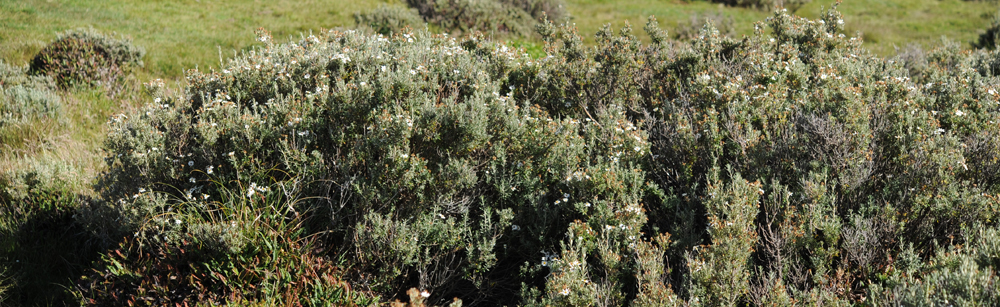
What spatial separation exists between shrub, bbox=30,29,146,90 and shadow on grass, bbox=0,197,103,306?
3.29m

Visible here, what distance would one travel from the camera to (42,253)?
5.01m

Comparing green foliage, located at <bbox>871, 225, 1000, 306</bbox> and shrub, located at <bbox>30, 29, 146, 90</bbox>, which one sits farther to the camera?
shrub, located at <bbox>30, 29, 146, 90</bbox>

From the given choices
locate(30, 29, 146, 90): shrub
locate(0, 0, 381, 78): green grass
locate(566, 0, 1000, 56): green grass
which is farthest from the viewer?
locate(566, 0, 1000, 56): green grass

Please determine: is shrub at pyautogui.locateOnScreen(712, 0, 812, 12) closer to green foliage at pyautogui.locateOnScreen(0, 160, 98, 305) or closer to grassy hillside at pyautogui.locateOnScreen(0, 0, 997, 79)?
grassy hillside at pyautogui.locateOnScreen(0, 0, 997, 79)

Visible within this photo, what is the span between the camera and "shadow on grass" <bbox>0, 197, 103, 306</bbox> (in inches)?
180

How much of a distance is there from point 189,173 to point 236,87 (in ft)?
3.79

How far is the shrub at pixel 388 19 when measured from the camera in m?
12.7

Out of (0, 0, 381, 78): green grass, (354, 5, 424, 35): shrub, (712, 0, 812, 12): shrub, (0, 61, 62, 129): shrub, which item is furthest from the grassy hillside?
(712, 0, 812, 12): shrub

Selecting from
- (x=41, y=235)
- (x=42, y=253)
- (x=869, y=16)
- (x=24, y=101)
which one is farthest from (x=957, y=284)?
(x=869, y=16)

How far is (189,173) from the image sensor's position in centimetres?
438

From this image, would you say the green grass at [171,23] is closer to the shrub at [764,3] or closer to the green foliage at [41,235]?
the green foliage at [41,235]

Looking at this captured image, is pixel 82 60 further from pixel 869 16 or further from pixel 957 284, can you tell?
pixel 869 16

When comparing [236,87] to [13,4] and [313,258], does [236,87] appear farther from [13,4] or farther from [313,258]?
[13,4]

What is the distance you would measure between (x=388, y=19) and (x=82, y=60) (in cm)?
616
